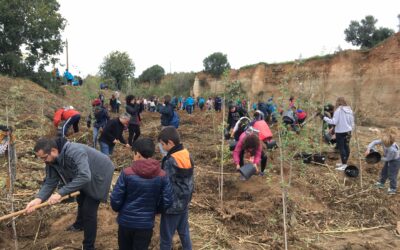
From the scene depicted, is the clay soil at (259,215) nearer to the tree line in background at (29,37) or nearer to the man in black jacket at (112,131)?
the man in black jacket at (112,131)

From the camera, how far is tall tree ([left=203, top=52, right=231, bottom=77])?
43062 mm

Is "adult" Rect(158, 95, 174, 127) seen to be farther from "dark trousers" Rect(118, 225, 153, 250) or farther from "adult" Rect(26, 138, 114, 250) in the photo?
"dark trousers" Rect(118, 225, 153, 250)

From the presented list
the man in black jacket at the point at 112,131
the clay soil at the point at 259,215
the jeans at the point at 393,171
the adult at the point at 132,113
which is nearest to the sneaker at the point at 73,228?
the clay soil at the point at 259,215

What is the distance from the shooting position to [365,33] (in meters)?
29.7

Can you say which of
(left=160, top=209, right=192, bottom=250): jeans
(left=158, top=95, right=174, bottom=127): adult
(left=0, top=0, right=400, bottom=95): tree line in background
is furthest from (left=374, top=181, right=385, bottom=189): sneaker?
(left=0, top=0, right=400, bottom=95): tree line in background

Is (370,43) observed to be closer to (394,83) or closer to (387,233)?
(394,83)

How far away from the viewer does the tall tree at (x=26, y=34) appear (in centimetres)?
1788

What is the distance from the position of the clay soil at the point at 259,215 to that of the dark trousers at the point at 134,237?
38.4 inches

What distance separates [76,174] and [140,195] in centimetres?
83

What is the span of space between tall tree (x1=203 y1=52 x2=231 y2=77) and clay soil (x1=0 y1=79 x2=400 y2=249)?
36.5m

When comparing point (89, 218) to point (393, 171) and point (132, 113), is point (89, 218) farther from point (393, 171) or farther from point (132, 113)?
point (393, 171)

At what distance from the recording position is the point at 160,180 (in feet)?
9.66

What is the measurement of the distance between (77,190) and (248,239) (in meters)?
2.25

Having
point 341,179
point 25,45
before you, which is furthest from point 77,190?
point 25,45
